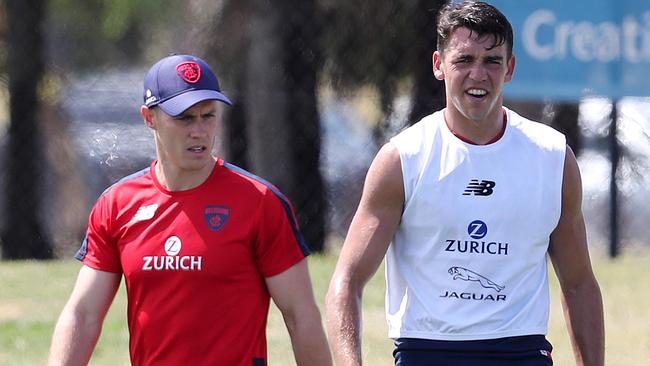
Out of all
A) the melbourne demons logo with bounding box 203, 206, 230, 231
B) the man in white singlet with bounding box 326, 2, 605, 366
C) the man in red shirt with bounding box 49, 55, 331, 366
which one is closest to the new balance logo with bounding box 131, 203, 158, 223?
the man in red shirt with bounding box 49, 55, 331, 366

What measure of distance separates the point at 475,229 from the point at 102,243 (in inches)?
49.0

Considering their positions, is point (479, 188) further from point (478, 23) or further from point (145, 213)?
point (145, 213)

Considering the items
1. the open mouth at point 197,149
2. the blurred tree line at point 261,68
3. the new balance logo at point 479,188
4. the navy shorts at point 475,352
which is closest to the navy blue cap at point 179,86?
the open mouth at point 197,149

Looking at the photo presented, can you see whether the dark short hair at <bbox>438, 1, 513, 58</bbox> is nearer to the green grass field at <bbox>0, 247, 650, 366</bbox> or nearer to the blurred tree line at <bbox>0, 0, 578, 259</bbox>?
the green grass field at <bbox>0, 247, 650, 366</bbox>

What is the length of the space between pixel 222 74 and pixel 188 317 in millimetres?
9085

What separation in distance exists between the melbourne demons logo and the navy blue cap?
337 mm

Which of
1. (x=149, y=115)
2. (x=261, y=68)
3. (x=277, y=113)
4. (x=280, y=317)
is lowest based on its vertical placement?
(x=280, y=317)

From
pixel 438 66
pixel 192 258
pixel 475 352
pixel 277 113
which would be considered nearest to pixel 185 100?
pixel 192 258

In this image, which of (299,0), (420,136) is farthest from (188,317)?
(299,0)

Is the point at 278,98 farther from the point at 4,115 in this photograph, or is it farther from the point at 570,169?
the point at 570,169

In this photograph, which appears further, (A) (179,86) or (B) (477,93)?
(A) (179,86)

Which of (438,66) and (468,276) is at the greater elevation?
(438,66)

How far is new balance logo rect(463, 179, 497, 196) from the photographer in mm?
4668

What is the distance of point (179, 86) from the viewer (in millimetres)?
4758
